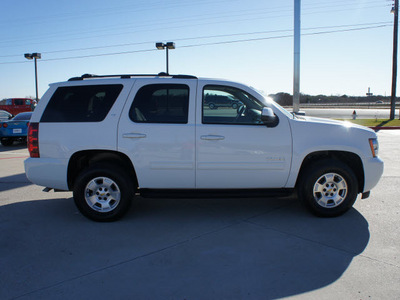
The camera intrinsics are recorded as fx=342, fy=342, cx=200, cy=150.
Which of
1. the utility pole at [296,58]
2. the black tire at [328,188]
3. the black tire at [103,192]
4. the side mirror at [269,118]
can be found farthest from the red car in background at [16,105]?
the black tire at [328,188]

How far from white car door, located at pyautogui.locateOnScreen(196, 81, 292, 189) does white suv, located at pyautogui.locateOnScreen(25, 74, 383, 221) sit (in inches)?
0.5

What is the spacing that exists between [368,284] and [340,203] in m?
1.76

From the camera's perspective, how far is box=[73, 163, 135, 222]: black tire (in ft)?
15.0

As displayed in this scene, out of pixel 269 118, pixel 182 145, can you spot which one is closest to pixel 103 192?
pixel 182 145

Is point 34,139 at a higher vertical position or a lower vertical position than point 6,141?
higher

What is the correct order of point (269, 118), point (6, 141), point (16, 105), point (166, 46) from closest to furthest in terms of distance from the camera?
point (269, 118) → point (6, 141) → point (166, 46) → point (16, 105)

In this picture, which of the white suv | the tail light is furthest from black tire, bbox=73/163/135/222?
the tail light

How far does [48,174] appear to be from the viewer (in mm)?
4684

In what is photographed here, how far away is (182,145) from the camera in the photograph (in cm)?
451

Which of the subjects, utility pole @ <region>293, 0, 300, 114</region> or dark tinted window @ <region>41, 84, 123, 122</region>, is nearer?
dark tinted window @ <region>41, 84, 123, 122</region>

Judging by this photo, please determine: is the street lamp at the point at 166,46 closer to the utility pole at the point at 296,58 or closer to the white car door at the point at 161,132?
the utility pole at the point at 296,58

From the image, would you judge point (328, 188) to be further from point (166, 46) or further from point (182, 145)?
point (166, 46)

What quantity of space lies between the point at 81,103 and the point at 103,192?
1.27 m

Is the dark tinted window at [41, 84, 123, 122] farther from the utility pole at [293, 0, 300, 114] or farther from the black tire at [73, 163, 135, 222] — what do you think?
the utility pole at [293, 0, 300, 114]
